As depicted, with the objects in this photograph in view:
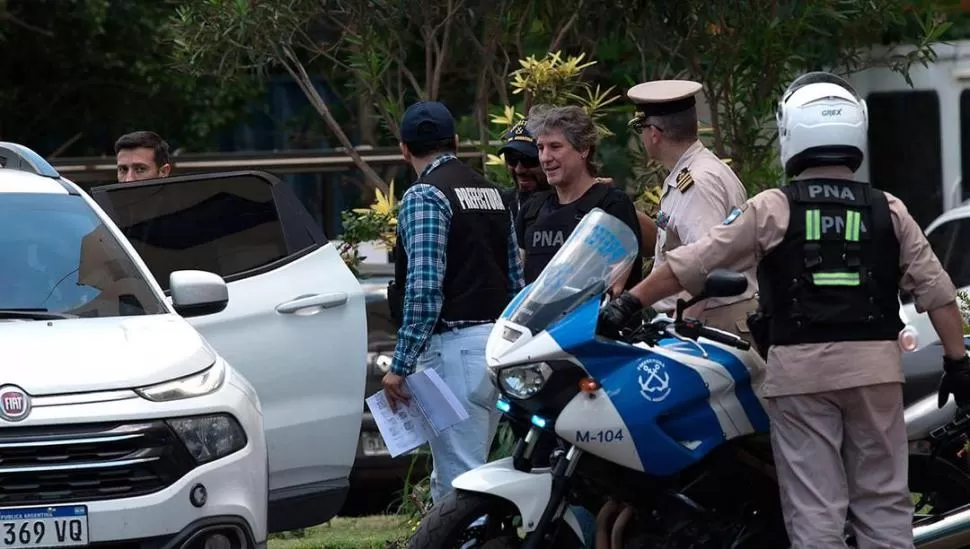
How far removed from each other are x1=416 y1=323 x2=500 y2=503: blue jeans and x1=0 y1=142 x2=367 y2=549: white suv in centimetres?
48

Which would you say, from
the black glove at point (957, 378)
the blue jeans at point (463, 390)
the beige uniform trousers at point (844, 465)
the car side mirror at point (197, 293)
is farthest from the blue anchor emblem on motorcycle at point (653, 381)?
the car side mirror at point (197, 293)

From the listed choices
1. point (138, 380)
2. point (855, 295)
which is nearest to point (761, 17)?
point (855, 295)

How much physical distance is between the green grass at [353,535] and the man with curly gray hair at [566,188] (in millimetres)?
1750

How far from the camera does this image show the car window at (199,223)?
300 inches

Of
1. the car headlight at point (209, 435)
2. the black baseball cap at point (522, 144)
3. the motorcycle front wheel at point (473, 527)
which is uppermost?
the black baseball cap at point (522, 144)

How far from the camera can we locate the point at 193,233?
7668 millimetres

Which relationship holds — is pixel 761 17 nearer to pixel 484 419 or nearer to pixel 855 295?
pixel 484 419

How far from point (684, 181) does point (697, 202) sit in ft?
0.31

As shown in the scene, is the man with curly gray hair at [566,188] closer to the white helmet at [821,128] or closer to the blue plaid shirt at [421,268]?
the blue plaid shirt at [421,268]

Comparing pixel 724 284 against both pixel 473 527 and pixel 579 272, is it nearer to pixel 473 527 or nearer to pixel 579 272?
pixel 579 272

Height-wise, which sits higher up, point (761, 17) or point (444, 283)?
point (761, 17)

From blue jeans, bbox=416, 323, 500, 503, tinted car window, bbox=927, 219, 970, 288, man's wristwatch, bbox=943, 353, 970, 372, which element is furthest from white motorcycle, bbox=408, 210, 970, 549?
tinted car window, bbox=927, 219, 970, 288

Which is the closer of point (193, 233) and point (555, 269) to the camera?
point (555, 269)

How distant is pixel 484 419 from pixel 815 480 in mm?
1751
